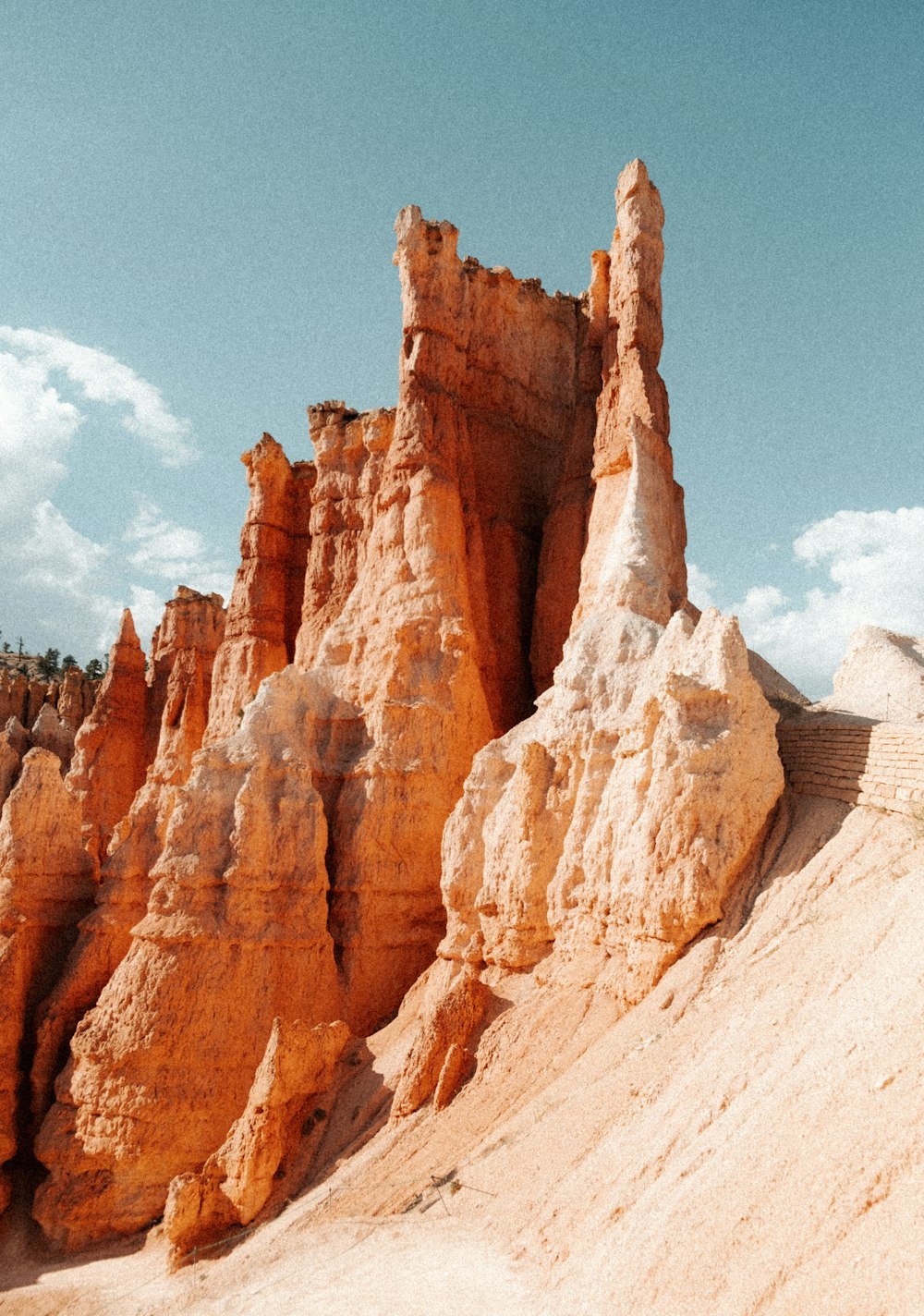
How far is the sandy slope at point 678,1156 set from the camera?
263 inches

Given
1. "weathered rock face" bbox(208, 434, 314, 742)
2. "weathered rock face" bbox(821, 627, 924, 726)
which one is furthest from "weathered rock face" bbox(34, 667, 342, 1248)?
"weathered rock face" bbox(821, 627, 924, 726)

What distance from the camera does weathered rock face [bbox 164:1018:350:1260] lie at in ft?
44.5

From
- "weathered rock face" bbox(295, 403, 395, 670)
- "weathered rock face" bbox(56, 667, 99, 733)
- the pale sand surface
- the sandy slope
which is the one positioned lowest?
the pale sand surface

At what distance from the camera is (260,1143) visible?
45.3 ft

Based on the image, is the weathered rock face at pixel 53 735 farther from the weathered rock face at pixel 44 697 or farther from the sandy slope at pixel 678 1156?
the sandy slope at pixel 678 1156

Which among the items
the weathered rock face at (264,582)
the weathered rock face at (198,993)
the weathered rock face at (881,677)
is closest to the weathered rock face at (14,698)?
the weathered rock face at (264,582)

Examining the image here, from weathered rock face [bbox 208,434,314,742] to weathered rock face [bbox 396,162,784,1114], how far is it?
447 inches

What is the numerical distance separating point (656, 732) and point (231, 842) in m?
7.99

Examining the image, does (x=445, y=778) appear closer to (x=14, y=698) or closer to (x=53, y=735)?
(x=53, y=735)

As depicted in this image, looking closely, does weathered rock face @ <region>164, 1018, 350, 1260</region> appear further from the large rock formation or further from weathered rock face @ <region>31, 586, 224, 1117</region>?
Answer: weathered rock face @ <region>31, 586, 224, 1117</region>

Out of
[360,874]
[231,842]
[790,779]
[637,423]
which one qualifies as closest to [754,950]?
[790,779]

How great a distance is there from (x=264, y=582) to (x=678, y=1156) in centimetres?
2132

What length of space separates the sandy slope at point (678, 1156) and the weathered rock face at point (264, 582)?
551 inches

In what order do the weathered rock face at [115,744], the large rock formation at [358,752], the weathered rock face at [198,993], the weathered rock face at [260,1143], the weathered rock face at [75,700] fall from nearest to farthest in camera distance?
the weathered rock face at [260,1143]
the weathered rock face at [198,993]
the large rock formation at [358,752]
the weathered rock face at [115,744]
the weathered rock face at [75,700]
